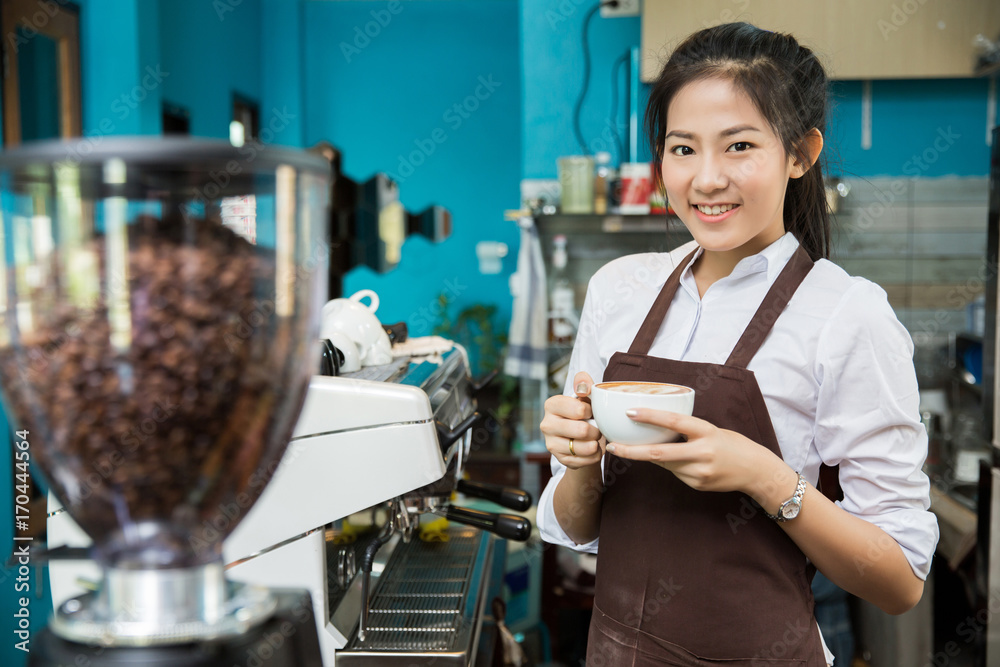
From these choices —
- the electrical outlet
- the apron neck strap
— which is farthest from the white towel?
the apron neck strap

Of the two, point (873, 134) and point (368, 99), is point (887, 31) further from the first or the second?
point (368, 99)

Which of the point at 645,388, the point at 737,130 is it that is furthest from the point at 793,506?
the point at 737,130

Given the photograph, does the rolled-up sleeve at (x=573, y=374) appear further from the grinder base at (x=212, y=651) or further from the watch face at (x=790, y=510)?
the grinder base at (x=212, y=651)

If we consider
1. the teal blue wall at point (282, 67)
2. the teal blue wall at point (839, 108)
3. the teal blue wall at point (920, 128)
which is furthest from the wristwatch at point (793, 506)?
the teal blue wall at point (282, 67)

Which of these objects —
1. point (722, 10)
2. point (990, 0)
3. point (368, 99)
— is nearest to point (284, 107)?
point (368, 99)

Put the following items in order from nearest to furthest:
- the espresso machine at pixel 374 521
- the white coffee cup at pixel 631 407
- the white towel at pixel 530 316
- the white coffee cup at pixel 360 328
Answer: the white coffee cup at pixel 631 407 < the espresso machine at pixel 374 521 < the white coffee cup at pixel 360 328 < the white towel at pixel 530 316

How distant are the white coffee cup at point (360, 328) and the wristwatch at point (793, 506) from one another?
2.43 ft

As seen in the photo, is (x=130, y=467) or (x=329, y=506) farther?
(x=329, y=506)

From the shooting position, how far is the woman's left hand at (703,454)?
2.58ft

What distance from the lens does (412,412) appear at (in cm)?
106

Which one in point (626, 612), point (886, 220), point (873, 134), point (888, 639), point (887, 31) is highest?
point (887, 31)

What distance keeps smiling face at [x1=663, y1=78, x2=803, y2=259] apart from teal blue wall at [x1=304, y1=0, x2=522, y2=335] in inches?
153

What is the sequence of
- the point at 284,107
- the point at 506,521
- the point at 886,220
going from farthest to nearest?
the point at 284,107 < the point at 886,220 < the point at 506,521

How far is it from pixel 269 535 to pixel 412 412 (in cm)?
24
